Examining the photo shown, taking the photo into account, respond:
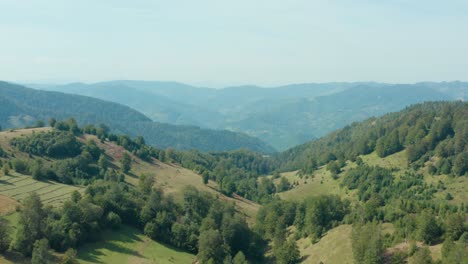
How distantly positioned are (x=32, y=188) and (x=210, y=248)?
55.7 meters

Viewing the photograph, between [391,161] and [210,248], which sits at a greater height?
[391,161]

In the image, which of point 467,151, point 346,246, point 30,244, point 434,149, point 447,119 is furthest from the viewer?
point 447,119

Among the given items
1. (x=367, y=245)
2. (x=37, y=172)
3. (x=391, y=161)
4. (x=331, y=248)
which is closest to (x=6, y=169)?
(x=37, y=172)

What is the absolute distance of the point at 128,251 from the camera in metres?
79.0

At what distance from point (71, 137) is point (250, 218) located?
78203 mm

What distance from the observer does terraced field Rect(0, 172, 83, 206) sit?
3883 inches

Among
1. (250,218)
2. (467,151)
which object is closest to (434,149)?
(467,151)

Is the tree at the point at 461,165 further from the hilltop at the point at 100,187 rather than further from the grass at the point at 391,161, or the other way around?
the hilltop at the point at 100,187

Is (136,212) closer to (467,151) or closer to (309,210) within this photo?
(309,210)

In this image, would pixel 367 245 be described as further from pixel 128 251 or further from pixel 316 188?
pixel 316 188

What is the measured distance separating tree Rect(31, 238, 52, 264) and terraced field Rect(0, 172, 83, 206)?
30.8 meters

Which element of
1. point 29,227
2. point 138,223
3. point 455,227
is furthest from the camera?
point 138,223

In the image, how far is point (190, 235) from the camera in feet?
299

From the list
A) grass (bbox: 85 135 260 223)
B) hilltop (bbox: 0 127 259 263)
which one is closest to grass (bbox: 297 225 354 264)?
hilltop (bbox: 0 127 259 263)
